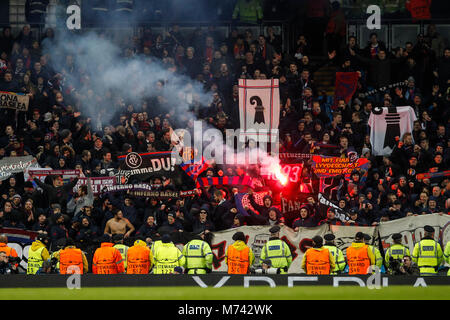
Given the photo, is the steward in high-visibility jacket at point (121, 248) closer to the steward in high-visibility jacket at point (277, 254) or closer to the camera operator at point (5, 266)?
the camera operator at point (5, 266)

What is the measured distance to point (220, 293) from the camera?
38.2ft

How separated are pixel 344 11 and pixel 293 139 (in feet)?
20.7

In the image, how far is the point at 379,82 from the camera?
67.2 feet

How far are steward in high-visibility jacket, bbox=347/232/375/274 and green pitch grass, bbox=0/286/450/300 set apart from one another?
2603 mm

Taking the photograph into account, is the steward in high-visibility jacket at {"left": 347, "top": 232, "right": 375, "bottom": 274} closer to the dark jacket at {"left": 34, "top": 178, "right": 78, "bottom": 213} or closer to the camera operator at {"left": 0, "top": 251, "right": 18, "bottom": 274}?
the camera operator at {"left": 0, "top": 251, "right": 18, "bottom": 274}

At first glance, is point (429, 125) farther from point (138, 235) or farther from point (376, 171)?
point (138, 235)

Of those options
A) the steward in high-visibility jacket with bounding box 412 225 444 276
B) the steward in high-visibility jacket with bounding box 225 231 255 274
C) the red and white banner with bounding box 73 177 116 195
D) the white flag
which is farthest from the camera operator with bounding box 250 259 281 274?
the white flag

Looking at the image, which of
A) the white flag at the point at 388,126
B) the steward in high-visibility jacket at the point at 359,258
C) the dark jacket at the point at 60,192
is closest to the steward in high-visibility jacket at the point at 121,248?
the dark jacket at the point at 60,192

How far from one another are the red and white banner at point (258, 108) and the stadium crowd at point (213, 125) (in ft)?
1.45

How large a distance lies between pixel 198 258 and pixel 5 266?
3061 mm

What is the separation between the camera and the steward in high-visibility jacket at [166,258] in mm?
14352

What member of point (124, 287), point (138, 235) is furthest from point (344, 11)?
point (124, 287)
